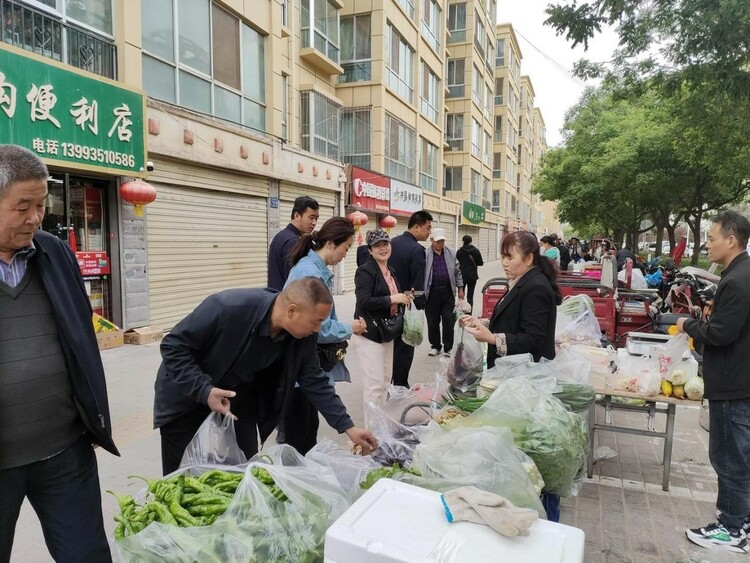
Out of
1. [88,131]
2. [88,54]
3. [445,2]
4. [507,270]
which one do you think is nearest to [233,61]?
[88,54]

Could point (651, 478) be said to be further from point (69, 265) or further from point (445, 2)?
point (445, 2)

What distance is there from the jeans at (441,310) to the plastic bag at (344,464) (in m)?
4.82

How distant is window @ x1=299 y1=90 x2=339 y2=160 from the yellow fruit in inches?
452

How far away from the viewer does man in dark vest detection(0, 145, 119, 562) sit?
5.71 feet

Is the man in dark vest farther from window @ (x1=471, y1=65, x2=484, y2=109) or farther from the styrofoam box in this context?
window @ (x1=471, y1=65, x2=484, y2=109)

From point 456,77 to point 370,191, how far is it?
48.9ft

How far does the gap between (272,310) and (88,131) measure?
6.07 meters

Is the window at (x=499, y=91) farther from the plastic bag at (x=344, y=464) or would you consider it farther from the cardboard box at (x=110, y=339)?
the plastic bag at (x=344, y=464)

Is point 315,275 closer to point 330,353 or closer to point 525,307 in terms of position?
point 330,353

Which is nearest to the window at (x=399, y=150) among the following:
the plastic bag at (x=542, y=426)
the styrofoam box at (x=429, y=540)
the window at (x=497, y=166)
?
the plastic bag at (x=542, y=426)

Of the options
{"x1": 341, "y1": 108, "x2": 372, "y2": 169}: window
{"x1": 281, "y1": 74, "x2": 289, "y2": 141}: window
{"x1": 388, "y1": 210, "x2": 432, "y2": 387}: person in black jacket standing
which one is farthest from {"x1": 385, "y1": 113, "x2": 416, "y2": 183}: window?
{"x1": 388, "y1": 210, "x2": 432, "y2": 387}: person in black jacket standing

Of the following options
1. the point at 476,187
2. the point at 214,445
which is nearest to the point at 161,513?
the point at 214,445

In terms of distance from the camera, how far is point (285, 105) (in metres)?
12.6

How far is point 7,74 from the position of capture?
19.2 ft
